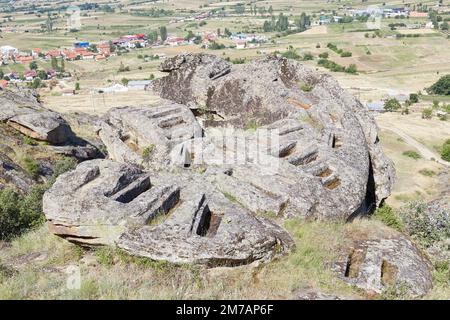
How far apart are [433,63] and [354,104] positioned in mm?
115262

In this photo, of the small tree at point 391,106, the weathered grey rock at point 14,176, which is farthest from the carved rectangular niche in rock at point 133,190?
the small tree at point 391,106

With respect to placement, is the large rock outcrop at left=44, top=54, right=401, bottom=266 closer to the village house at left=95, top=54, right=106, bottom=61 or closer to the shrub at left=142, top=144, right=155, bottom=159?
the shrub at left=142, top=144, right=155, bottom=159

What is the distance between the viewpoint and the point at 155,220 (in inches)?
386

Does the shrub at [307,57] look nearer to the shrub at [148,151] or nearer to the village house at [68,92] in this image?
the village house at [68,92]

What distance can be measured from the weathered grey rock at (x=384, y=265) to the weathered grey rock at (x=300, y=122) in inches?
49.0

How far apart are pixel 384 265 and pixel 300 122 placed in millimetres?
7480

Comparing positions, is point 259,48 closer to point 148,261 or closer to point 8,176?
point 8,176

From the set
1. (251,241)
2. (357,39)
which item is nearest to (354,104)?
(251,241)

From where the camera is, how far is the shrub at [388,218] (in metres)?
13.2

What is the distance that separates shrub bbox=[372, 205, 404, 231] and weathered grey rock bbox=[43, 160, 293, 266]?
450 centimetres

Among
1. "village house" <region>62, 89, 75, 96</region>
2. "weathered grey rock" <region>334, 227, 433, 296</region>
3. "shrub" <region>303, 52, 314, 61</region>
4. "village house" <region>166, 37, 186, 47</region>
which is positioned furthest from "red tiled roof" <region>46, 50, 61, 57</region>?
"weathered grey rock" <region>334, 227, 433, 296</region>

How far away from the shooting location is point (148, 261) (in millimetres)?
8898

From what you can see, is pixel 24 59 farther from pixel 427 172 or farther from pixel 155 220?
pixel 155 220

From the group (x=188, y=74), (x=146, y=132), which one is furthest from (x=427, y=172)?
(x=146, y=132)
